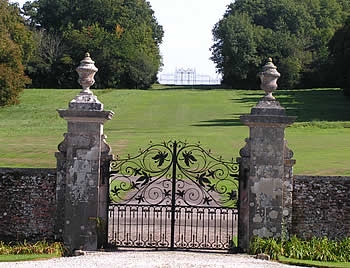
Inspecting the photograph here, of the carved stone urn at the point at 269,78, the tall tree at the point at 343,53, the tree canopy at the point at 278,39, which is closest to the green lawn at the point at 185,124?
the tall tree at the point at 343,53

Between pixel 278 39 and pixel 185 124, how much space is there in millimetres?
50183

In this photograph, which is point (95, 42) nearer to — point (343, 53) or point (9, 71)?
point (9, 71)

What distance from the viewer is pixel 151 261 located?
12039 mm

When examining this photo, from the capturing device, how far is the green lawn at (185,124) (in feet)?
94.5

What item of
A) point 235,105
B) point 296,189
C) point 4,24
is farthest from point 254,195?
point 4,24

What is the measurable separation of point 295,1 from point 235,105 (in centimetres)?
5419

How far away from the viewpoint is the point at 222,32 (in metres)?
96.9

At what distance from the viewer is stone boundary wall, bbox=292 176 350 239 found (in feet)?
45.1

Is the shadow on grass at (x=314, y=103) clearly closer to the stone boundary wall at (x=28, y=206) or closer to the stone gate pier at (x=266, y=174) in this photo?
the stone gate pier at (x=266, y=174)

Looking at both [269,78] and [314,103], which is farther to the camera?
[314,103]

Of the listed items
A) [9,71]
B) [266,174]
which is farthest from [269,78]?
[9,71]

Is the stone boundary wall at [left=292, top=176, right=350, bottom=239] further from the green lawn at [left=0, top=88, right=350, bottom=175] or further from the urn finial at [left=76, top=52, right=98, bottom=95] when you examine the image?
the green lawn at [left=0, top=88, right=350, bottom=175]

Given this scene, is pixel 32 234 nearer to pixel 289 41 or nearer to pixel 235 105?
pixel 235 105

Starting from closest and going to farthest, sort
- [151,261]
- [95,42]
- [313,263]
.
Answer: [151,261] < [313,263] < [95,42]
